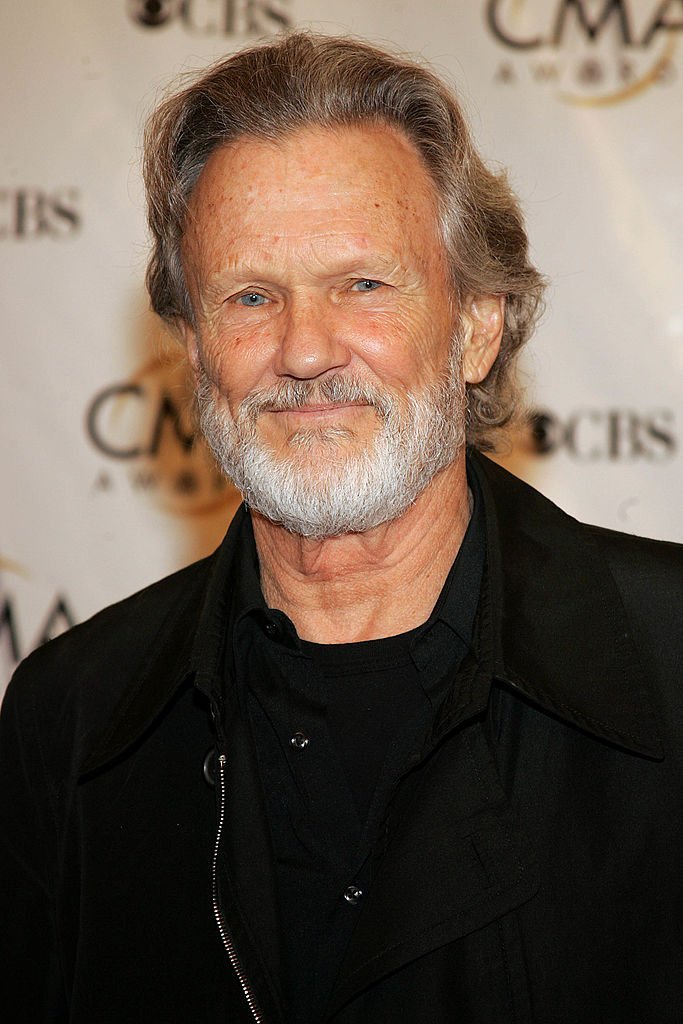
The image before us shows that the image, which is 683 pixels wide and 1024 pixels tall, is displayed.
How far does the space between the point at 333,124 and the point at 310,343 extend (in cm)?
35

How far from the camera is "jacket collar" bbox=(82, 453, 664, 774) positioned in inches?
59.5

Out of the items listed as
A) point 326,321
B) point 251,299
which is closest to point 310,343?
point 326,321

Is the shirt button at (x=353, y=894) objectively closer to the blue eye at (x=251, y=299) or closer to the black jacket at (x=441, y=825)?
the black jacket at (x=441, y=825)

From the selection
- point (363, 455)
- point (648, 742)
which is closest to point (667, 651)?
point (648, 742)

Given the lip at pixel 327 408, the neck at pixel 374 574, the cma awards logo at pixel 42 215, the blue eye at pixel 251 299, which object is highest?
the cma awards logo at pixel 42 215

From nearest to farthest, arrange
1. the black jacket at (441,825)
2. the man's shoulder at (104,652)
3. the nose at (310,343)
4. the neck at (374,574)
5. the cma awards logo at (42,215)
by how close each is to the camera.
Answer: the black jacket at (441,825), the nose at (310,343), the neck at (374,574), the man's shoulder at (104,652), the cma awards logo at (42,215)

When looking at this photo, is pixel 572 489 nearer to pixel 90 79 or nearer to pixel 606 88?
pixel 606 88

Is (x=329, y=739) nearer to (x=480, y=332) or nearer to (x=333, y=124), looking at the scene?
(x=480, y=332)

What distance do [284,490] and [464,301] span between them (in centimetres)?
44

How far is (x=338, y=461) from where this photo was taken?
5.48 ft

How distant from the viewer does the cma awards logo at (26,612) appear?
9.82ft

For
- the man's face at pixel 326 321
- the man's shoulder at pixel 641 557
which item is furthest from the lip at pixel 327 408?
the man's shoulder at pixel 641 557

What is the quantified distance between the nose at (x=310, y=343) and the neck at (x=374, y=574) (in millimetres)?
257

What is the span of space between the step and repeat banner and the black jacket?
1139mm
